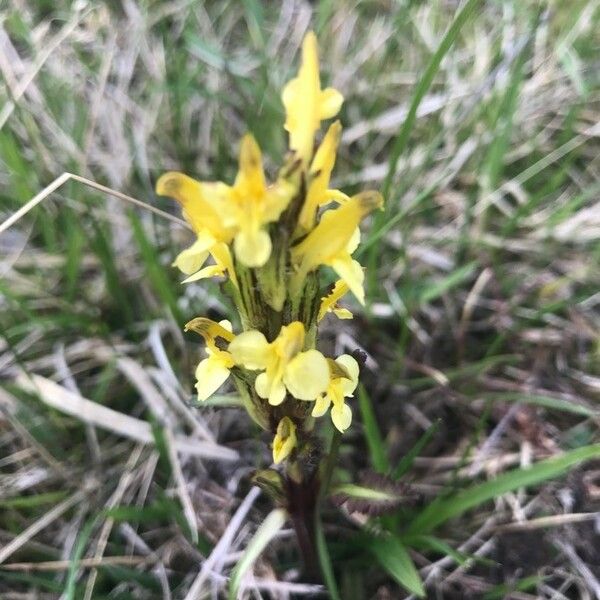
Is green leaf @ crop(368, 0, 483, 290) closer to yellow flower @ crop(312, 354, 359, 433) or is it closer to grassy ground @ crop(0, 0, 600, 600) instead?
grassy ground @ crop(0, 0, 600, 600)

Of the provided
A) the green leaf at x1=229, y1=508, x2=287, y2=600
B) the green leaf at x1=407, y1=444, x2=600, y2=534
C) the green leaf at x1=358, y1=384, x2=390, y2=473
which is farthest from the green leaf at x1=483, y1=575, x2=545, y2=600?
the green leaf at x1=229, y1=508, x2=287, y2=600

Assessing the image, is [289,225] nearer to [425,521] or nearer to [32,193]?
[425,521]

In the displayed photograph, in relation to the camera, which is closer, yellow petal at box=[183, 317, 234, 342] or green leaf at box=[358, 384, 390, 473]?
yellow petal at box=[183, 317, 234, 342]

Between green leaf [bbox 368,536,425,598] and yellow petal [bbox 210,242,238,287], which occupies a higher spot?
yellow petal [bbox 210,242,238,287]

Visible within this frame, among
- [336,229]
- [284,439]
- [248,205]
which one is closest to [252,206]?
[248,205]

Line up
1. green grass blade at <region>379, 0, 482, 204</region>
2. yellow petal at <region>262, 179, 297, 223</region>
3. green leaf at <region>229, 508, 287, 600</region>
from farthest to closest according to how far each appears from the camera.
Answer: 1. green grass blade at <region>379, 0, 482, 204</region>
2. green leaf at <region>229, 508, 287, 600</region>
3. yellow petal at <region>262, 179, 297, 223</region>

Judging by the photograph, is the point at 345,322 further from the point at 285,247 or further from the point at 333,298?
the point at 285,247
